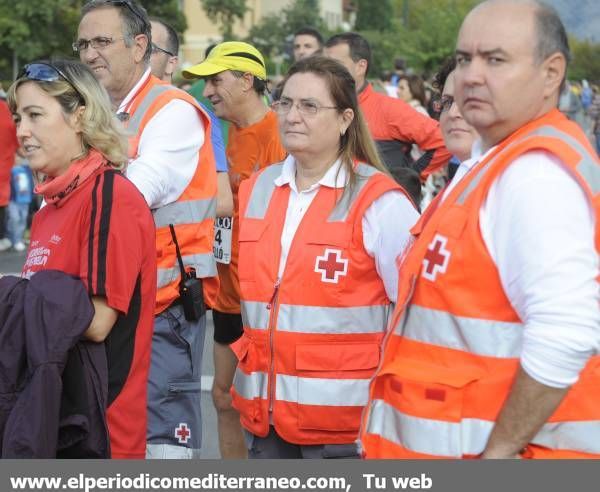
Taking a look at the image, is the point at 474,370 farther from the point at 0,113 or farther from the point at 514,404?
the point at 0,113

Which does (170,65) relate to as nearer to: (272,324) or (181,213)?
(181,213)

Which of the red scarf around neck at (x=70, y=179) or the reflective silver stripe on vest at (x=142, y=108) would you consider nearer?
the red scarf around neck at (x=70, y=179)

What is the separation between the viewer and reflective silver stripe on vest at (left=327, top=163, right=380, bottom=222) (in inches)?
149

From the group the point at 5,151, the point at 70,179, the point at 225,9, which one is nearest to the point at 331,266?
the point at 70,179

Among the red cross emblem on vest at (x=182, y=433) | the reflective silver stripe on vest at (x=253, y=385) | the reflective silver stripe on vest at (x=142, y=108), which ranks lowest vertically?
the red cross emblem on vest at (x=182, y=433)

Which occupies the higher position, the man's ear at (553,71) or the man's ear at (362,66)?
the man's ear at (553,71)

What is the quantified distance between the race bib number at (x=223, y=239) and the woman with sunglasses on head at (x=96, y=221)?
199 centimetres

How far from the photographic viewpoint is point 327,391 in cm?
371

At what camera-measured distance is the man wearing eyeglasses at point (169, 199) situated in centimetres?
437

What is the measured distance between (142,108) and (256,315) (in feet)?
3.62

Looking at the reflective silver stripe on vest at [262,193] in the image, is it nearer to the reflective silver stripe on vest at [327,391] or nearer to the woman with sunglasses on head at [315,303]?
the woman with sunglasses on head at [315,303]

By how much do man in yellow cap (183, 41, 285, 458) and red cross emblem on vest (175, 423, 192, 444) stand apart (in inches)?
39.0

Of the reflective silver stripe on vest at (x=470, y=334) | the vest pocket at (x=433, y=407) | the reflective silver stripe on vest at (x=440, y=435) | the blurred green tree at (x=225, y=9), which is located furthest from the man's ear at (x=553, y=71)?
the blurred green tree at (x=225, y=9)

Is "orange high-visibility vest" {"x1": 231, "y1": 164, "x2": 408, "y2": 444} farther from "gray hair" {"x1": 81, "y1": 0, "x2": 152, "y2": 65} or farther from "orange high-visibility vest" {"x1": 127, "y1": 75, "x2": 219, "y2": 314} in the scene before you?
"gray hair" {"x1": 81, "y1": 0, "x2": 152, "y2": 65}
